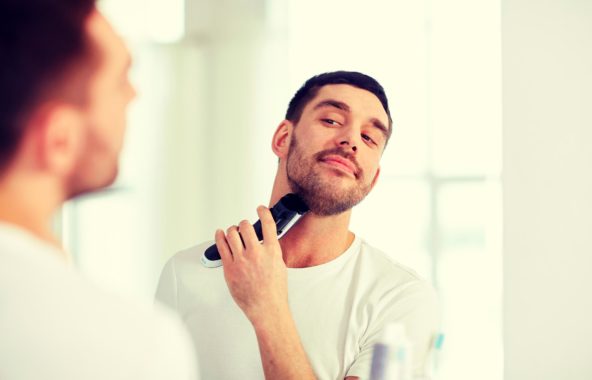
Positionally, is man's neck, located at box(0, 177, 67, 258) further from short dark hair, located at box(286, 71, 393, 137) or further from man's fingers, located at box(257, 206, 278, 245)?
short dark hair, located at box(286, 71, 393, 137)

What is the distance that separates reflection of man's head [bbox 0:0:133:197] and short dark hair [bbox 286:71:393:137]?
0.70 meters

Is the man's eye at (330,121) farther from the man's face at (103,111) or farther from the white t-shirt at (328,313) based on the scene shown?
the man's face at (103,111)

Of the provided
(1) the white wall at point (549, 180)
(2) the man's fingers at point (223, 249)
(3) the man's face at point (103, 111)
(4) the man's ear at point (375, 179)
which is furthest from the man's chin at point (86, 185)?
(1) the white wall at point (549, 180)

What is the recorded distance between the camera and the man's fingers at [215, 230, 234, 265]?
1099mm

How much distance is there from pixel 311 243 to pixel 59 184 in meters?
0.70

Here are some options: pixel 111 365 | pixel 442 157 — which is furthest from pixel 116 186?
pixel 111 365

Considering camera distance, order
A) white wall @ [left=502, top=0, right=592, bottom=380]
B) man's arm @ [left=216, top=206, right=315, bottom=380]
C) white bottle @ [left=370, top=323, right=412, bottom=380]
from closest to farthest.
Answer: white bottle @ [left=370, top=323, right=412, bottom=380] → man's arm @ [left=216, top=206, right=315, bottom=380] → white wall @ [left=502, top=0, right=592, bottom=380]

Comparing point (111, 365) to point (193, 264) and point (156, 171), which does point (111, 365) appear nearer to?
point (193, 264)

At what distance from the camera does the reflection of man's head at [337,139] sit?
3.83 feet

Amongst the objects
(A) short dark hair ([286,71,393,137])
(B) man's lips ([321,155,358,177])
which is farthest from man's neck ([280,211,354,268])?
(A) short dark hair ([286,71,393,137])

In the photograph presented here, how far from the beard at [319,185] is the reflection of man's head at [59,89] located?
635mm

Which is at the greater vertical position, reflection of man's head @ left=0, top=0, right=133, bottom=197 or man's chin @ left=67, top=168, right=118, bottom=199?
reflection of man's head @ left=0, top=0, right=133, bottom=197

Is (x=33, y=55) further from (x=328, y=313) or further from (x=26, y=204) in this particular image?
(x=328, y=313)

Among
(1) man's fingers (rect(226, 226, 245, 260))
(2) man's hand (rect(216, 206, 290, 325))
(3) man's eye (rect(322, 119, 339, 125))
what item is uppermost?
(3) man's eye (rect(322, 119, 339, 125))
